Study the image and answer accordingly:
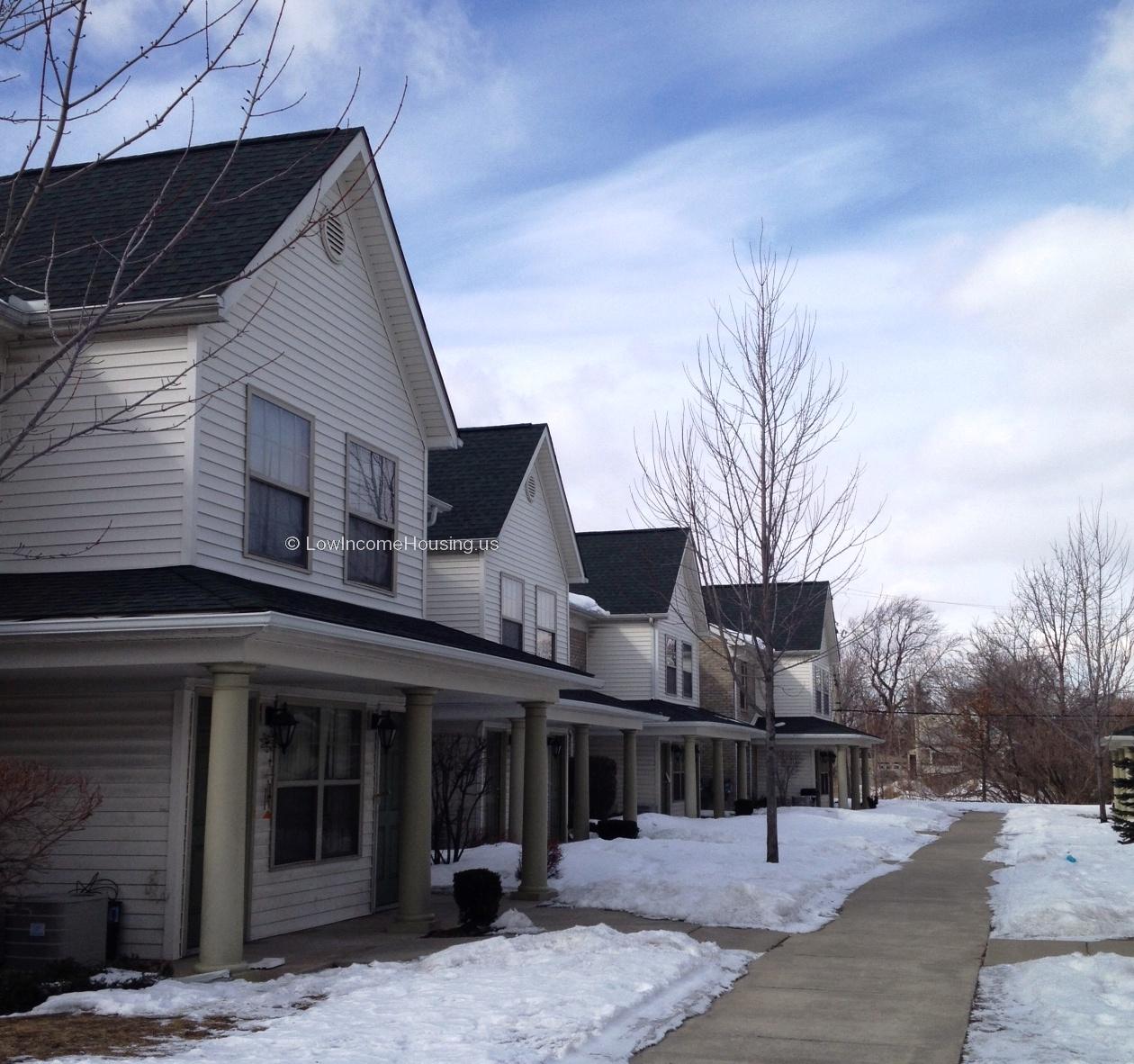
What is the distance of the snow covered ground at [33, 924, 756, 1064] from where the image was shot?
723 centimetres

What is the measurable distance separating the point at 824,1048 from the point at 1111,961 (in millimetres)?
4039

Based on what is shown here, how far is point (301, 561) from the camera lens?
13.0 m

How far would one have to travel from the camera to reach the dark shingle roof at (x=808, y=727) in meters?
42.0

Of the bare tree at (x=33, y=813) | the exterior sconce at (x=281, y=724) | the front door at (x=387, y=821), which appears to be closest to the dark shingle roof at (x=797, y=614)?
the front door at (x=387, y=821)

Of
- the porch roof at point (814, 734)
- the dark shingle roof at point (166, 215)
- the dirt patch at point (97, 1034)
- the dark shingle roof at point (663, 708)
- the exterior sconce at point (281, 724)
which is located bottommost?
the dirt patch at point (97, 1034)

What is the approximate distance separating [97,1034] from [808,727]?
37527mm

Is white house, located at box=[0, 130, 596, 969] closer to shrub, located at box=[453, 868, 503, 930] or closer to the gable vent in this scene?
the gable vent

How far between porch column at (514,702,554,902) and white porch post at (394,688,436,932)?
271cm

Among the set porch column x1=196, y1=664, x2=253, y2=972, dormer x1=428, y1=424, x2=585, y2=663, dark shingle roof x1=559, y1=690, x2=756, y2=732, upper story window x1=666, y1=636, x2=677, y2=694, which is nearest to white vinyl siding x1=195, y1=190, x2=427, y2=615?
porch column x1=196, y1=664, x2=253, y2=972

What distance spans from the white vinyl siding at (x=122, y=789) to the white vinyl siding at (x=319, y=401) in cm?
153

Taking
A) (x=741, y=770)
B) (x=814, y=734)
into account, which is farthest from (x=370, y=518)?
(x=814, y=734)

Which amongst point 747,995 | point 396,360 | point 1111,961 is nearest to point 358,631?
point 747,995

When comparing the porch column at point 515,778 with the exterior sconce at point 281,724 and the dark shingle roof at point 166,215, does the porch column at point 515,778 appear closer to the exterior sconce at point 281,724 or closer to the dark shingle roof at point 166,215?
the exterior sconce at point 281,724

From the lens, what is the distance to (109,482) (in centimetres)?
1110
